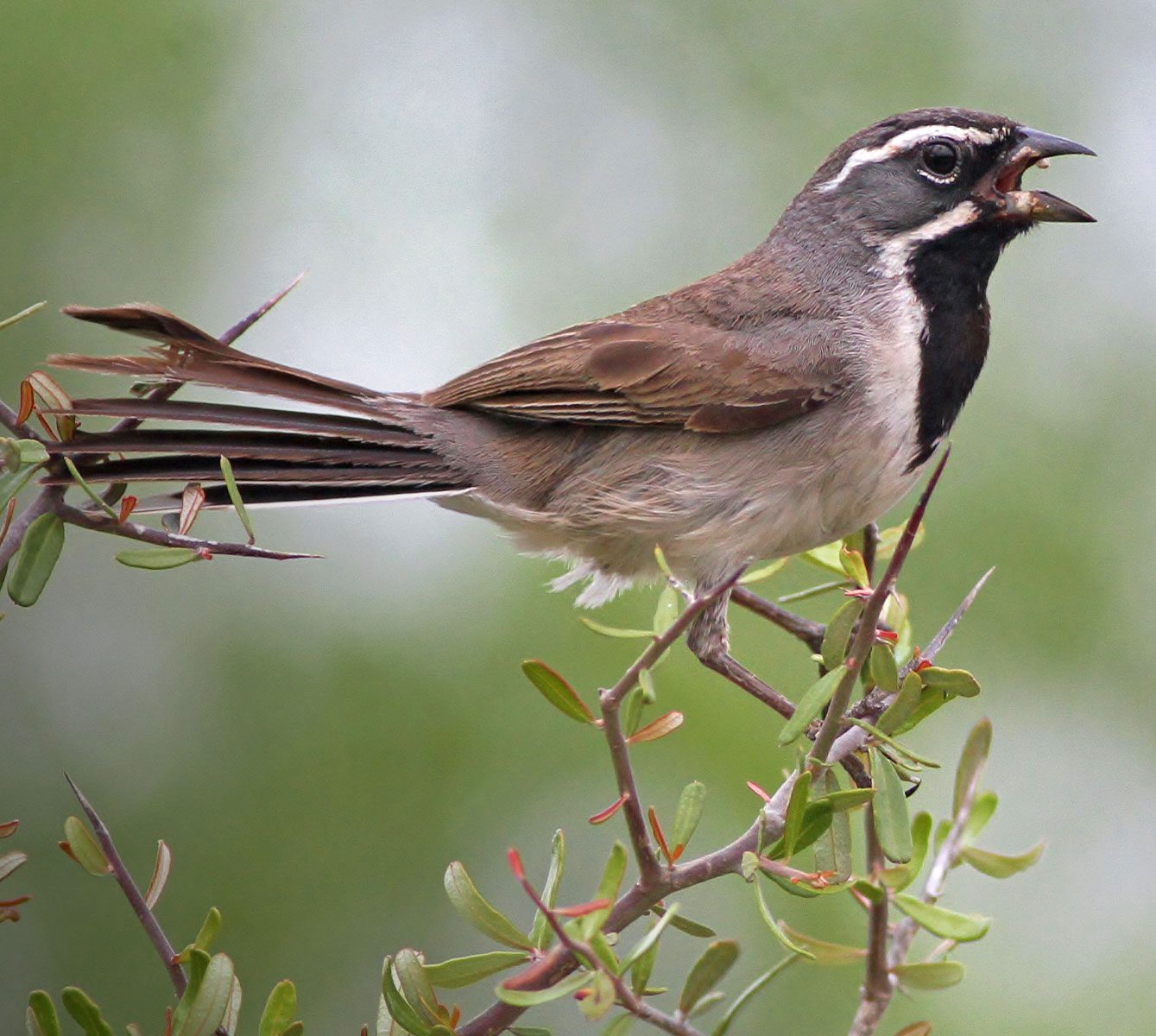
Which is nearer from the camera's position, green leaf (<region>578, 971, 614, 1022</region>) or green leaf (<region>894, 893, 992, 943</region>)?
green leaf (<region>578, 971, 614, 1022</region>)

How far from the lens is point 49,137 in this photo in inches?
184

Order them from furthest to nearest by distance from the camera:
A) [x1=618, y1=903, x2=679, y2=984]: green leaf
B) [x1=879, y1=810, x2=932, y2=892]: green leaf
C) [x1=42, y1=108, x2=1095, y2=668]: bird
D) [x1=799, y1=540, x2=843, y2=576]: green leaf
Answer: [x1=42, y1=108, x2=1095, y2=668]: bird < [x1=799, y1=540, x2=843, y2=576]: green leaf < [x1=879, y1=810, x2=932, y2=892]: green leaf < [x1=618, y1=903, x2=679, y2=984]: green leaf

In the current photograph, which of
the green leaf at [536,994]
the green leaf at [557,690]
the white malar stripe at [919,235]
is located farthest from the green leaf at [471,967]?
the white malar stripe at [919,235]

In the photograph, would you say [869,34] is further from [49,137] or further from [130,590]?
[130,590]

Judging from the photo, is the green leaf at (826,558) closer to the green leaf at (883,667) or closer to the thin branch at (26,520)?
the green leaf at (883,667)

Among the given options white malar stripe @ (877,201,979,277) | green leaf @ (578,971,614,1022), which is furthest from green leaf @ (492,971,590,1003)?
white malar stripe @ (877,201,979,277)

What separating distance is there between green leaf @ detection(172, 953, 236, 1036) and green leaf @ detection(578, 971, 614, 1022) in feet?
2.01

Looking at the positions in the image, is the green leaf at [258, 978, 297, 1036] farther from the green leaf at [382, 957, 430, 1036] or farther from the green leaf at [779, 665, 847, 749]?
the green leaf at [779, 665, 847, 749]

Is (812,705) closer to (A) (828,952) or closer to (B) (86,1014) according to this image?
(A) (828,952)

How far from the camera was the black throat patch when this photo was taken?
4.16m

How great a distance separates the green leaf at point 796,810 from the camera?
7.13 ft

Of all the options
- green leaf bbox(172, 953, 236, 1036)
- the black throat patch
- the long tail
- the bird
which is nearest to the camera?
green leaf bbox(172, 953, 236, 1036)

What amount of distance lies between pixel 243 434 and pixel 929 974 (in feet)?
7.37

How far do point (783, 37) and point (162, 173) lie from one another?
242 cm
